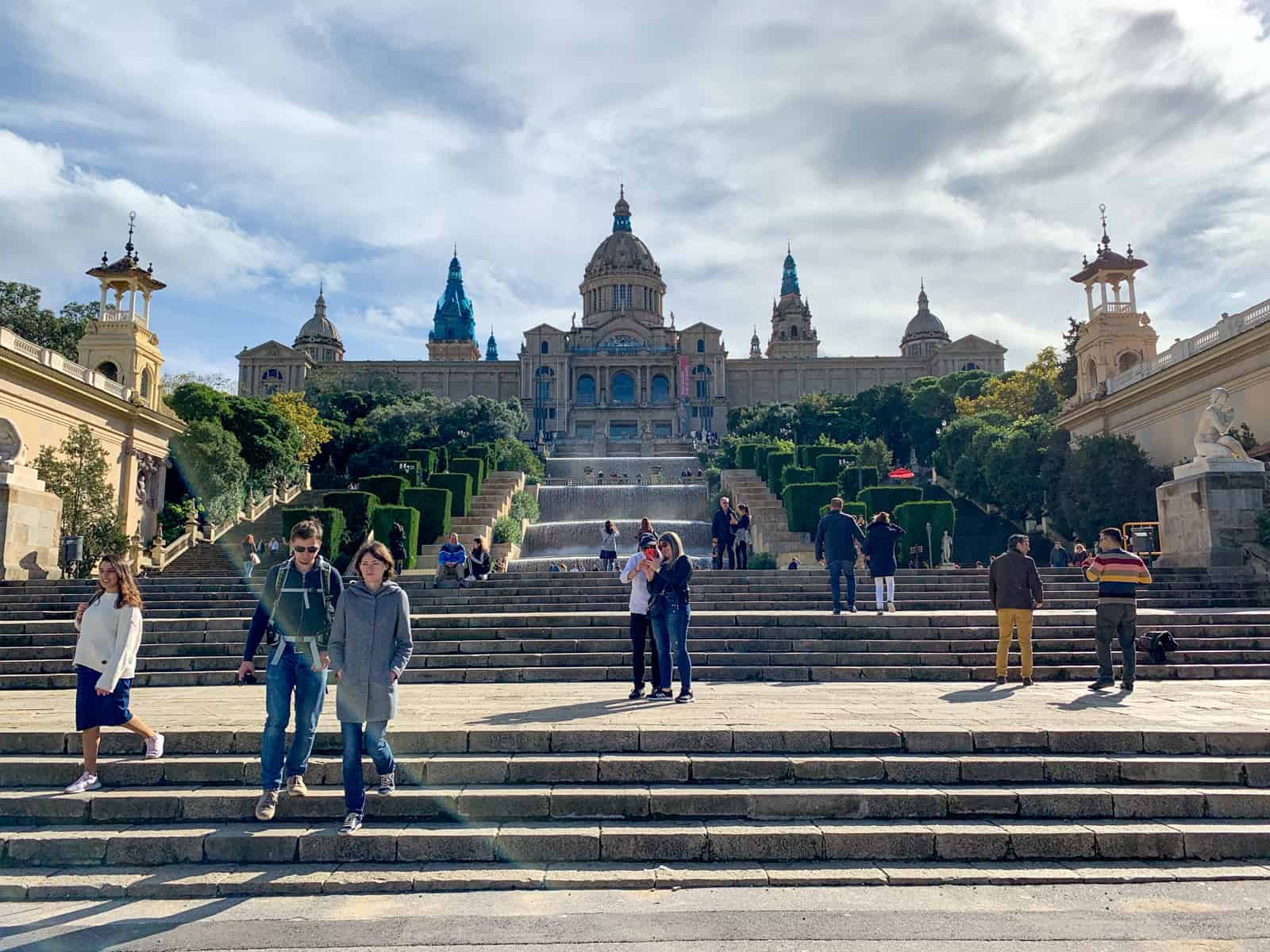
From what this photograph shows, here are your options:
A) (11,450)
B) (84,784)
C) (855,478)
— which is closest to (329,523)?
(11,450)

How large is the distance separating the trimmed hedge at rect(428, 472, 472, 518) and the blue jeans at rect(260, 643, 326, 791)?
77.4 feet

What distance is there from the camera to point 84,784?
20.3ft

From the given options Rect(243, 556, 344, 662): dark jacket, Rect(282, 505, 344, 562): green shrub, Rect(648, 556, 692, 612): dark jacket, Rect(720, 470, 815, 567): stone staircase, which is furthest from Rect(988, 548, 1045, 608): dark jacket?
Result: Rect(282, 505, 344, 562): green shrub

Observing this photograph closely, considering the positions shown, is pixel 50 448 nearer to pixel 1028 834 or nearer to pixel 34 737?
pixel 34 737

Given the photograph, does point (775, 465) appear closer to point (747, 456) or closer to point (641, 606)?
point (747, 456)

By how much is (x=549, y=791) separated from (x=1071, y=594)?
42.5 feet

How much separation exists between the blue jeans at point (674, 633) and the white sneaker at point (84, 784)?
472 centimetres

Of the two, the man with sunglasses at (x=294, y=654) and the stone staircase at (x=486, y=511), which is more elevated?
the stone staircase at (x=486, y=511)

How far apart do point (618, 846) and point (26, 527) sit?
672 inches

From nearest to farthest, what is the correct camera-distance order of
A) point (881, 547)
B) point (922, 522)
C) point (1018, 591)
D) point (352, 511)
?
point (1018, 591), point (881, 547), point (352, 511), point (922, 522)

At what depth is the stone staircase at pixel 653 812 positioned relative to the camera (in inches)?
212

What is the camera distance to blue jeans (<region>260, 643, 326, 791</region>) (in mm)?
5828

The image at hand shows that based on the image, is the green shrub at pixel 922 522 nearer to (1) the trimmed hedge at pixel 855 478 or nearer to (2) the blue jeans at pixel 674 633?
(1) the trimmed hedge at pixel 855 478

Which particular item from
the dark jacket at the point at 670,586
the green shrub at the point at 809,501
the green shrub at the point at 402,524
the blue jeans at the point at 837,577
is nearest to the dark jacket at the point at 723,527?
the blue jeans at the point at 837,577
